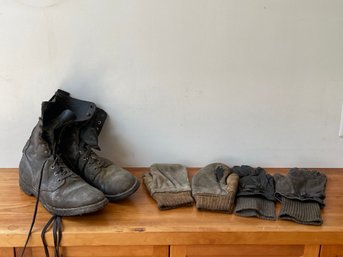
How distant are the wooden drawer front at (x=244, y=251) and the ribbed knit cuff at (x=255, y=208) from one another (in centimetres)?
7

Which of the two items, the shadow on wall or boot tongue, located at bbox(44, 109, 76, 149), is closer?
boot tongue, located at bbox(44, 109, 76, 149)

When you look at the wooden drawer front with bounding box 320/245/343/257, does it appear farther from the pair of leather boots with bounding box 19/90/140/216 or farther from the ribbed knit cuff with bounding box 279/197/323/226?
the pair of leather boots with bounding box 19/90/140/216

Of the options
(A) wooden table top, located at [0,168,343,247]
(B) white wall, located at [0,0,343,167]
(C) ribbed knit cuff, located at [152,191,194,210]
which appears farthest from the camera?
(B) white wall, located at [0,0,343,167]

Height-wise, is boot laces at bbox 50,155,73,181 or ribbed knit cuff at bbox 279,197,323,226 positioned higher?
boot laces at bbox 50,155,73,181

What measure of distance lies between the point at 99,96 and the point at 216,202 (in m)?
0.44

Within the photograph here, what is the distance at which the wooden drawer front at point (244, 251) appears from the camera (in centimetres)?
92

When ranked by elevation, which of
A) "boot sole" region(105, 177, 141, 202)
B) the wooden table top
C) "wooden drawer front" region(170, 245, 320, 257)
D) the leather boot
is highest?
the leather boot

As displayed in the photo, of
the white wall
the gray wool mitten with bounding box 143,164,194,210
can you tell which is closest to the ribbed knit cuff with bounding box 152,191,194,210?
the gray wool mitten with bounding box 143,164,194,210

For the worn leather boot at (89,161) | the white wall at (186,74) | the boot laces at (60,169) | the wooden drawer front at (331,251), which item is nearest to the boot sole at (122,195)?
the worn leather boot at (89,161)

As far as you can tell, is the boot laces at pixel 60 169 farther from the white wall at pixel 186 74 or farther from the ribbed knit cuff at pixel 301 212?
the ribbed knit cuff at pixel 301 212

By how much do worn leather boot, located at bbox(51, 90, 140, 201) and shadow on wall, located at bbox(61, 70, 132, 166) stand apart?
5cm

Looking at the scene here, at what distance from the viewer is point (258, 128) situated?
3.97 feet

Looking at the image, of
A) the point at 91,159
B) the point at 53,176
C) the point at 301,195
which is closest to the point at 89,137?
the point at 91,159

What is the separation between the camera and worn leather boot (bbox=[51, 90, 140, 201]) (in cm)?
99
